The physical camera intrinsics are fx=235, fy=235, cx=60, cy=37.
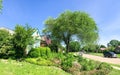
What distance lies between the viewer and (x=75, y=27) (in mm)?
42562

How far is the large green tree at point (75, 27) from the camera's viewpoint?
4266cm

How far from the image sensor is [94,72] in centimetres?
2130

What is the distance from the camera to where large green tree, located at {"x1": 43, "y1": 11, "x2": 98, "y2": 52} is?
42656 millimetres

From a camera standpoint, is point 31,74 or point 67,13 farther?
point 67,13

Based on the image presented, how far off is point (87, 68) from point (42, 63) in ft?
14.6

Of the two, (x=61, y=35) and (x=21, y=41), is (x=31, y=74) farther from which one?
(x=61, y=35)

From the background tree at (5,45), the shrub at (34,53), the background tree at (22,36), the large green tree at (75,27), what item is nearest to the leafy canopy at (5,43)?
the background tree at (5,45)

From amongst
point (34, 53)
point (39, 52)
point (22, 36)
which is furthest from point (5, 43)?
point (39, 52)

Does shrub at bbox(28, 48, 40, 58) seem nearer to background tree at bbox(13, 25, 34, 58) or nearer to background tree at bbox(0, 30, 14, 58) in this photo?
background tree at bbox(13, 25, 34, 58)

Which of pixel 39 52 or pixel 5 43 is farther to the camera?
pixel 5 43

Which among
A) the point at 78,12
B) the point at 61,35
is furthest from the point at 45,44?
the point at 78,12

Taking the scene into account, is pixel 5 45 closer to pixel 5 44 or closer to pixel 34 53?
pixel 5 44

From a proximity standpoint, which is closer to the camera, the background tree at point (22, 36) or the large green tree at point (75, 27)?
the background tree at point (22, 36)

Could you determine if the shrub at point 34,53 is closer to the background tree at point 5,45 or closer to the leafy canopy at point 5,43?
the background tree at point 5,45
